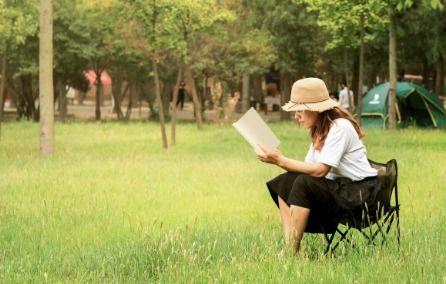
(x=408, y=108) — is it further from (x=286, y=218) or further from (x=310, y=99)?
(x=286, y=218)

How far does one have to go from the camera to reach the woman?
631 cm

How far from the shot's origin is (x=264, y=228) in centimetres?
839


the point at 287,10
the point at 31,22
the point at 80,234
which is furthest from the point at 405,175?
the point at 287,10

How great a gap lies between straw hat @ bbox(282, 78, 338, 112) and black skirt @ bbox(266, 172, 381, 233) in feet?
1.78

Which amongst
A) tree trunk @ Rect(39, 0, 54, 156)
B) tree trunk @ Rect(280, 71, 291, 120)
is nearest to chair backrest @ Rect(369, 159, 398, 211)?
tree trunk @ Rect(39, 0, 54, 156)

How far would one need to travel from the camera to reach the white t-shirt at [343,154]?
6.45m

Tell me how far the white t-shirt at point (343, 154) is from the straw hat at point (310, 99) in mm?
169

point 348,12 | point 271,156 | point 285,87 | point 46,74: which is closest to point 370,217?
point 271,156

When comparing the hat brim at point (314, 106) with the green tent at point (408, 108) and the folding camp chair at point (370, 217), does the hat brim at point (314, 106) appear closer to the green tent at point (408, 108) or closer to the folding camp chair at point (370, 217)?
the folding camp chair at point (370, 217)

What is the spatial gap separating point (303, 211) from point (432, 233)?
1840mm

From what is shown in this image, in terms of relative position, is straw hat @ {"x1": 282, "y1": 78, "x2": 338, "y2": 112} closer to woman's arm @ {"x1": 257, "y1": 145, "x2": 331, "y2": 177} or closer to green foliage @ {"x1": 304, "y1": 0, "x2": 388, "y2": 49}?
woman's arm @ {"x1": 257, "y1": 145, "x2": 331, "y2": 177}

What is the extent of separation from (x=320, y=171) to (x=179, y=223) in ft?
10.2

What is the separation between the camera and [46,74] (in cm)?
1783

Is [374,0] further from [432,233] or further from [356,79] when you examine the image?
[356,79]
